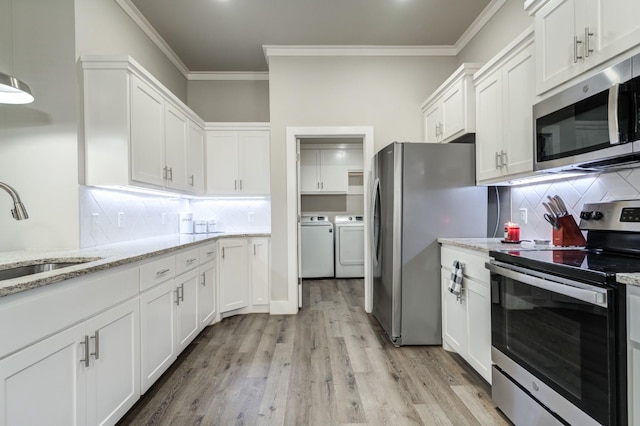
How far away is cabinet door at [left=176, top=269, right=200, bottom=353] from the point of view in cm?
235

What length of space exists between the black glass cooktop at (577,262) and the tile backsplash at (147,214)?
2636 millimetres

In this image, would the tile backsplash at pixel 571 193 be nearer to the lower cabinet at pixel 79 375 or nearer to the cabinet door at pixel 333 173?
the lower cabinet at pixel 79 375

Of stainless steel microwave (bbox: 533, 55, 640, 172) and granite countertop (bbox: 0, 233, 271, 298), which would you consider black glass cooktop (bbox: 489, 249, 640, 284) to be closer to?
stainless steel microwave (bbox: 533, 55, 640, 172)

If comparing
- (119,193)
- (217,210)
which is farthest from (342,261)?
(119,193)

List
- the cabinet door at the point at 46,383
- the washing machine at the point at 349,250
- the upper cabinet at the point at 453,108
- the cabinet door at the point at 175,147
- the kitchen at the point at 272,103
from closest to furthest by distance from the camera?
1. the cabinet door at the point at 46,383
2. the kitchen at the point at 272,103
3. the upper cabinet at the point at 453,108
4. the cabinet door at the point at 175,147
5. the washing machine at the point at 349,250

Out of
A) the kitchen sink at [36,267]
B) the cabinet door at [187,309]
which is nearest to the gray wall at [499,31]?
the cabinet door at [187,309]

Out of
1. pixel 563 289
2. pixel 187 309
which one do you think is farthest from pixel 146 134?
pixel 563 289

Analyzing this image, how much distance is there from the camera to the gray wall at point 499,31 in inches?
97.0

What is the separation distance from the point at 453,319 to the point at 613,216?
1239mm

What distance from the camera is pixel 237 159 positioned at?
3738 millimetres

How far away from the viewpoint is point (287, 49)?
3.48 metres

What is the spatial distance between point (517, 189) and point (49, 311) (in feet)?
9.59

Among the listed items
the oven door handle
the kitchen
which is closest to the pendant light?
the kitchen

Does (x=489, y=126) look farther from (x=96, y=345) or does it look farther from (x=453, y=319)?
(x=96, y=345)
